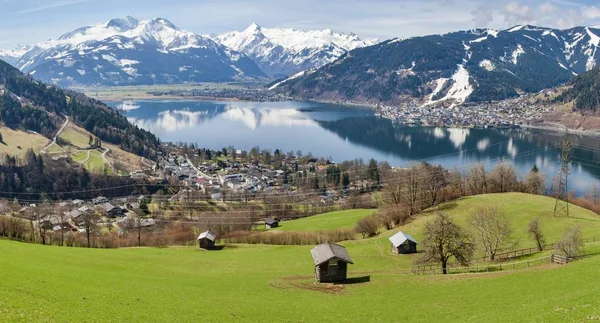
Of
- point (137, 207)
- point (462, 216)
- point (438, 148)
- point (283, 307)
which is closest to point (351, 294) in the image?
point (283, 307)

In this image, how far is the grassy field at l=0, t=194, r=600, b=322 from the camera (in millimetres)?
22797

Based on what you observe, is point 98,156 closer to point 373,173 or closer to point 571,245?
point 373,173

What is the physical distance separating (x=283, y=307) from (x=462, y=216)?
38.5 m

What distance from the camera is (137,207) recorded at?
351ft

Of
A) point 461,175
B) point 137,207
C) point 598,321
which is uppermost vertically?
point 598,321

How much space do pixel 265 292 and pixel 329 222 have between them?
41720 millimetres

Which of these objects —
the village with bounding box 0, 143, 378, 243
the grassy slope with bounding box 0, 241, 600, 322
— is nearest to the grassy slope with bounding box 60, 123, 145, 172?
the village with bounding box 0, 143, 378, 243

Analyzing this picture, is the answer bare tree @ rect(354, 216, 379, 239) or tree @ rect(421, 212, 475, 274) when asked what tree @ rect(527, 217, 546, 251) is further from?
bare tree @ rect(354, 216, 379, 239)

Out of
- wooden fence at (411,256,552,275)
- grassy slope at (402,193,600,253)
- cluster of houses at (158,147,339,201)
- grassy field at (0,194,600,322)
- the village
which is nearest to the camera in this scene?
grassy field at (0,194,600,322)

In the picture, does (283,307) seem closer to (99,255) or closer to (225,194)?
(99,255)

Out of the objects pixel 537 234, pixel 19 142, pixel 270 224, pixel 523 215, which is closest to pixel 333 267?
pixel 537 234

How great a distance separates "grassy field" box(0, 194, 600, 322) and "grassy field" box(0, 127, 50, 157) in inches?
5229

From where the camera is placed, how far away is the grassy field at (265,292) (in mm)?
22797

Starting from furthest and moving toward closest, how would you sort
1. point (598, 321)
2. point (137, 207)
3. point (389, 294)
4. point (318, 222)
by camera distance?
point (137, 207)
point (318, 222)
point (389, 294)
point (598, 321)
